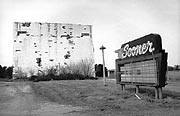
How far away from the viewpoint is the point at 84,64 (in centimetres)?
5453

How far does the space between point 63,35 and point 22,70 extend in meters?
12.5

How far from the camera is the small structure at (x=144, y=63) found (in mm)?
A: 11086

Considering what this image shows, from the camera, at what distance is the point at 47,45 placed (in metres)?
55.0

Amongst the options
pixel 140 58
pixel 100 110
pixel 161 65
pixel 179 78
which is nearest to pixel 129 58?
pixel 140 58

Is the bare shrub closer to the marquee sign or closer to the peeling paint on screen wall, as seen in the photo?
the peeling paint on screen wall

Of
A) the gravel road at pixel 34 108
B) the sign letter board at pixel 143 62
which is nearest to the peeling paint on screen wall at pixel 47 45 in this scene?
the sign letter board at pixel 143 62

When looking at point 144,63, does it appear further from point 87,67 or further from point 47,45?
point 47,45

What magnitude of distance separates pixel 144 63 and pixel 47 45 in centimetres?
4458

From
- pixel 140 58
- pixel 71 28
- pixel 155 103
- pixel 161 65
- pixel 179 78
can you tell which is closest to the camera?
pixel 155 103

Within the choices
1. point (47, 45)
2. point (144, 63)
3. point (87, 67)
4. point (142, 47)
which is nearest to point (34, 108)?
point (144, 63)

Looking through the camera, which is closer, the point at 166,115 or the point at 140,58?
the point at 166,115

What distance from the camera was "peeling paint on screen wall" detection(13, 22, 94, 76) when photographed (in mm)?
53688

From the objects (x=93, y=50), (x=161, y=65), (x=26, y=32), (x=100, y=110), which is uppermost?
(x=26, y=32)

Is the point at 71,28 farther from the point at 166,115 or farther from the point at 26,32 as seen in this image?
the point at 166,115
